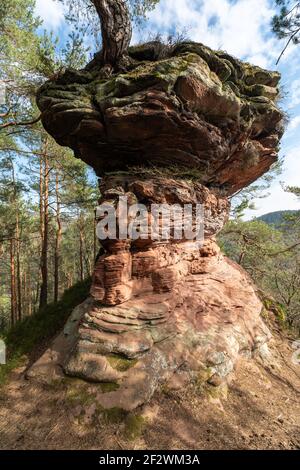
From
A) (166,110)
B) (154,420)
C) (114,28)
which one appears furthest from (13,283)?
(114,28)

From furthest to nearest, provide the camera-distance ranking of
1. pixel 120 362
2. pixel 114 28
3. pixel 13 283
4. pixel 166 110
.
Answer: pixel 13 283 → pixel 114 28 → pixel 166 110 → pixel 120 362

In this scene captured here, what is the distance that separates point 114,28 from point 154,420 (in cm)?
973

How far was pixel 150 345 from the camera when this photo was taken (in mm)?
5699

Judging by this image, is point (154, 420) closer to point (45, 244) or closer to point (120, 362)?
point (120, 362)

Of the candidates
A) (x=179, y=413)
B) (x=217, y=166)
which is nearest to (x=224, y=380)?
(x=179, y=413)

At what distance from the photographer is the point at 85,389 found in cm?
513

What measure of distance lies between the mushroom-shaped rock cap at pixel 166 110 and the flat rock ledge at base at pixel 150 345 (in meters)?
4.18

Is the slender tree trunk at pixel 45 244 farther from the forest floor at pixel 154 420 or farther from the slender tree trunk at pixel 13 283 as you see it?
the forest floor at pixel 154 420

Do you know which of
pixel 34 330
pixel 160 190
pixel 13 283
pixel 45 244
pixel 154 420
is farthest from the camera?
pixel 13 283

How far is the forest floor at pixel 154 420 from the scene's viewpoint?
14.3 feet

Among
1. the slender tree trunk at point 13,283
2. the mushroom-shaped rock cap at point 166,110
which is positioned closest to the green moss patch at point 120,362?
the mushroom-shaped rock cap at point 166,110

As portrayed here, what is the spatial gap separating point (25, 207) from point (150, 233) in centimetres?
1416
